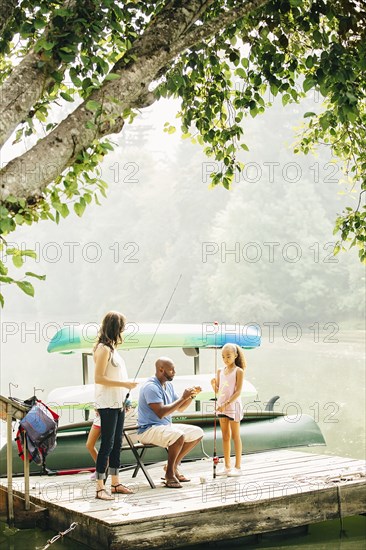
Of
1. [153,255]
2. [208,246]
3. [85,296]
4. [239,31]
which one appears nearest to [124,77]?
[239,31]

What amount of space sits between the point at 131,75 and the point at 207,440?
5.43 m

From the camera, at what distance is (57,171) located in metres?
4.51

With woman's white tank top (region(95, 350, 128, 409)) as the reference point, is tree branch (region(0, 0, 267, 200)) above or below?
above

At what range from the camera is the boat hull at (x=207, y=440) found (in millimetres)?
8648

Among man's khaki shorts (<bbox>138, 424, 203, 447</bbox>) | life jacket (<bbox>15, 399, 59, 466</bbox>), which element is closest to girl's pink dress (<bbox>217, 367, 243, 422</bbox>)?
man's khaki shorts (<bbox>138, 424, 203, 447</bbox>)

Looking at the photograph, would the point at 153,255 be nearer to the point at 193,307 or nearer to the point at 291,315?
the point at 193,307

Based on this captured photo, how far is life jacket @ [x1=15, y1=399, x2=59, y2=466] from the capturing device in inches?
264

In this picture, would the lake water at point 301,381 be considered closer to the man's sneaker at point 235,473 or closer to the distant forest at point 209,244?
the man's sneaker at point 235,473

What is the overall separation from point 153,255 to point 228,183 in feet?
162

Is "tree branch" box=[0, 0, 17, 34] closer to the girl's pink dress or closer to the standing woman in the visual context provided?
the standing woman

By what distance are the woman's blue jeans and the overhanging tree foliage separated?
198 centimetres

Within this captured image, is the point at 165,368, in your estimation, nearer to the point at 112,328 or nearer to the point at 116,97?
the point at 112,328

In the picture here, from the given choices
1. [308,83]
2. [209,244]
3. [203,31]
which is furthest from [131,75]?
[209,244]

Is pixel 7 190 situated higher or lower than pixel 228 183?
lower
